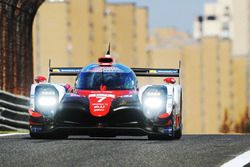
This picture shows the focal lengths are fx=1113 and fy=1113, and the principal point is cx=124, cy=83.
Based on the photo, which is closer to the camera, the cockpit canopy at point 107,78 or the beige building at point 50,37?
the cockpit canopy at point 107,78

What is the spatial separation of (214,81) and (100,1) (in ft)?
158

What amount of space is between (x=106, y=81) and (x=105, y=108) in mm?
1023

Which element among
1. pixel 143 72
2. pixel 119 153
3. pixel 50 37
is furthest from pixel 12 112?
pixel 50 37

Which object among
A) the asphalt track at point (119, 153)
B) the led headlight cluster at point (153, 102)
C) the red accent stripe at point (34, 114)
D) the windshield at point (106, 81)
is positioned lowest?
the asphalt track at point (119, 153)

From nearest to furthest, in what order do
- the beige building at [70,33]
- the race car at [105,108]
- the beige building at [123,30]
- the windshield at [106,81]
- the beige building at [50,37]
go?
the race car at [105,108]
the windshield at [106,81]
the beige building at [50,37]
the beige building at [70,33]
the beige building at [123,30]

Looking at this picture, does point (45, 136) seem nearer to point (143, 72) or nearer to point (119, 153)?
point (143, 72)

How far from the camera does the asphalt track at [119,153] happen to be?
12055mm

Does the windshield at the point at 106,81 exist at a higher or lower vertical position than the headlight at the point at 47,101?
higher

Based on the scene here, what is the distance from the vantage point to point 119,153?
43.8ft

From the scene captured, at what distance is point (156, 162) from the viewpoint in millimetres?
12156

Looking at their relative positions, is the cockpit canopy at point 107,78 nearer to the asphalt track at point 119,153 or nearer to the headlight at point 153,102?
the headlight at point 153,102

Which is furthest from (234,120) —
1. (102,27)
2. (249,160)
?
(249,160)

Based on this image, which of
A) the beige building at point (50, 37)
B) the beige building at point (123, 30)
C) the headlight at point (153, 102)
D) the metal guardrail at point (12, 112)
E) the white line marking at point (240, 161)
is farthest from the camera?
the beige building at point (123, 30)

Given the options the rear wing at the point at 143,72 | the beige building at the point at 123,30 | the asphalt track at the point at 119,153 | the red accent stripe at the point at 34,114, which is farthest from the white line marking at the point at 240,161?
the beige building at the point at 123,30
